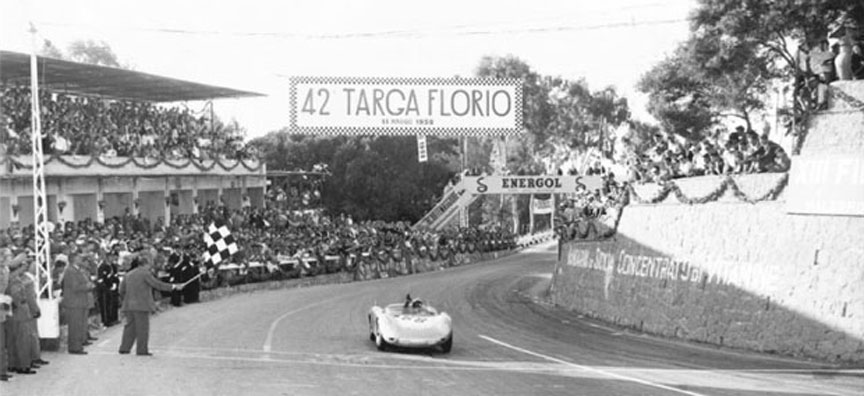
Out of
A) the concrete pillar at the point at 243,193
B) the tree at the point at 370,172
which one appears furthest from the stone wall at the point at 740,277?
the tree at the point at 370,172

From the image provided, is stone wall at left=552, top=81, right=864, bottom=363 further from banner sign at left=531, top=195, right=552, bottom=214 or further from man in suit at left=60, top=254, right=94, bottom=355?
banner sign at left=531, top=195, right=552, bottom=214

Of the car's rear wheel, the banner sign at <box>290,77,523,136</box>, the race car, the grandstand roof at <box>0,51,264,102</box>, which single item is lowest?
the car's rear wheel

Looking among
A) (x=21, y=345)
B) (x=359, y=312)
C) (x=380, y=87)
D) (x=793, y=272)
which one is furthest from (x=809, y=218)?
(x=21, y=345)

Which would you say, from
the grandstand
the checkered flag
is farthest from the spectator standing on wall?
the grandstand

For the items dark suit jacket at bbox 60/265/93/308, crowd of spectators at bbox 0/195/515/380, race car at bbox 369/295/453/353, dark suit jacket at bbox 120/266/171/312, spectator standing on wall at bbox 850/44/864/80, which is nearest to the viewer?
dark suit jacket at bbox 120/266/171/312

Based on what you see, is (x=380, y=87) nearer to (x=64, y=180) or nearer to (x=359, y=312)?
(x=359, y=312)

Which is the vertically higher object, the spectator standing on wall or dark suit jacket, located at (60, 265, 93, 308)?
the spectator standing on wall

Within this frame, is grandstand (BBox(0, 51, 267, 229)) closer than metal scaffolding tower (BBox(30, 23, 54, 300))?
No

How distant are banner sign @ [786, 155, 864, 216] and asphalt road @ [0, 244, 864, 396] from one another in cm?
316

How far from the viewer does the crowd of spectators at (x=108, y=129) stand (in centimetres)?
3731

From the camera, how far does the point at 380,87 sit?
26281mm

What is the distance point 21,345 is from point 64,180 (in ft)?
82.6

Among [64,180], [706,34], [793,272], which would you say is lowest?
[793,272]

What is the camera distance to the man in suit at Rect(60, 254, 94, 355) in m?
18.8
